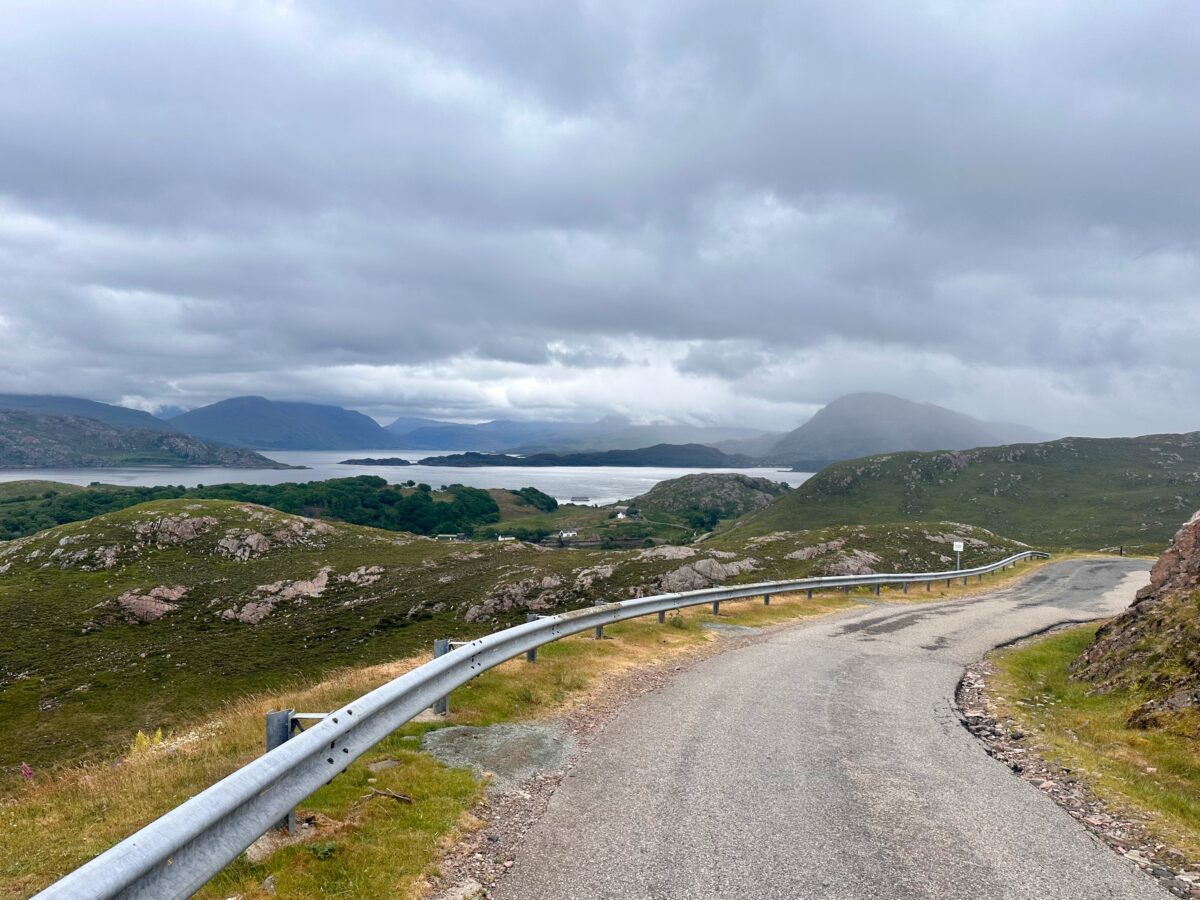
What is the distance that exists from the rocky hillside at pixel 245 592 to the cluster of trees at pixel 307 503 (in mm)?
85111

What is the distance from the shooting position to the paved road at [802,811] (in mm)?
5562

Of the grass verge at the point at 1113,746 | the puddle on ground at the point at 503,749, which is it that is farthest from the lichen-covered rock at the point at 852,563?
the puddle on ground at the point at 503,749

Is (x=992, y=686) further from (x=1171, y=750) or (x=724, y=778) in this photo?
(x=724, y=778)

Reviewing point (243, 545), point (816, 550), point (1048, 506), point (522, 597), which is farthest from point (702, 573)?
point (1048, 506)

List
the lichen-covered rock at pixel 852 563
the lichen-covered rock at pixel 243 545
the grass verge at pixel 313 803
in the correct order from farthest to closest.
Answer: the lichen-covered rock at pixel 243 545
the lichen-covered rock at pixel 852 563
the grass verge at pixel 313 803

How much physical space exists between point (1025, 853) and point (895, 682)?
302 inches

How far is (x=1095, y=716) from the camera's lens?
38.0 feet

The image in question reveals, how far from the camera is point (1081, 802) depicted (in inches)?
303

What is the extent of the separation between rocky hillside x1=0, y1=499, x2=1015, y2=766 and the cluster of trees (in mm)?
85111

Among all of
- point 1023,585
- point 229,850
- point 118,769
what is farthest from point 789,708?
point 1023,585

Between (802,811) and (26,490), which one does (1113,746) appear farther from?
(26,490)

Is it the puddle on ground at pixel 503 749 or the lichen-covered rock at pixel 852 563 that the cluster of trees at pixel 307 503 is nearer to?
the lichen-covered rock at pixel 852 563

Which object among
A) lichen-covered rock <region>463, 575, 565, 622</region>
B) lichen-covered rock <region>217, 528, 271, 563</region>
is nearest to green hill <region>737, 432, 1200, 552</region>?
lichen-covered rock <region>463, 575, 565, 622</region>

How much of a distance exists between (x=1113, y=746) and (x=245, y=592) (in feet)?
202
